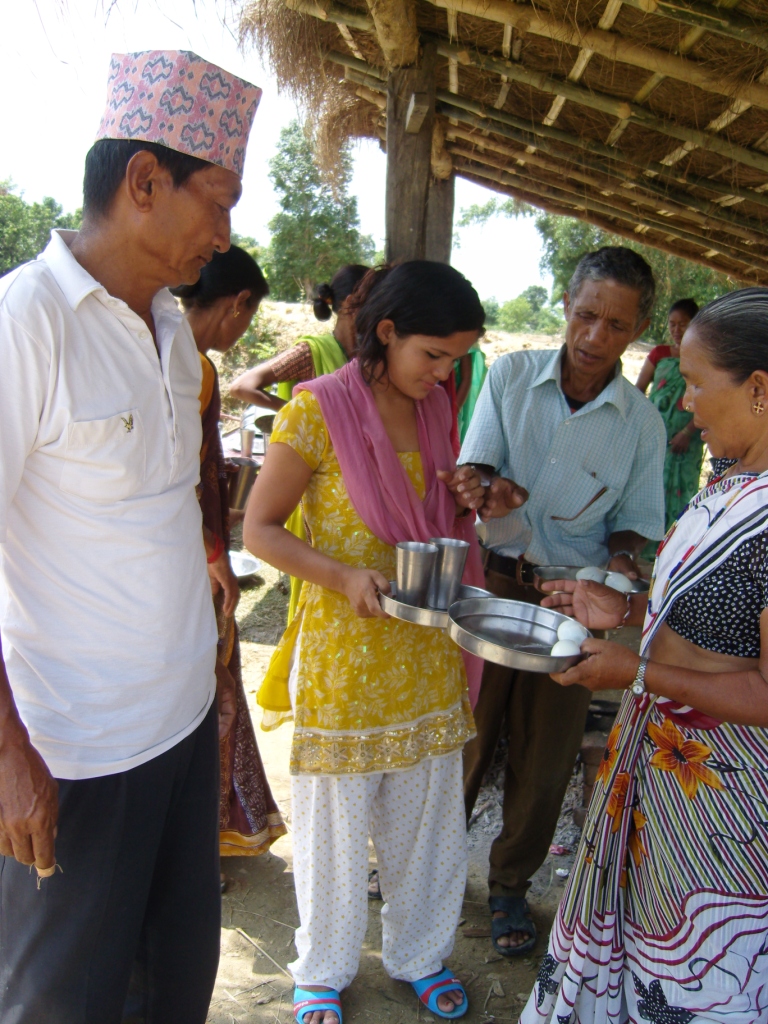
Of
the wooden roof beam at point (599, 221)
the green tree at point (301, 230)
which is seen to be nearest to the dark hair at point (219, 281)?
the wooden roof beam at point (599, 221)

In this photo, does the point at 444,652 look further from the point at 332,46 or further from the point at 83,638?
the point at 332,46

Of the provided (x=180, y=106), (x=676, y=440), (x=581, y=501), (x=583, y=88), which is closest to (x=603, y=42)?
(x=583, y=88)

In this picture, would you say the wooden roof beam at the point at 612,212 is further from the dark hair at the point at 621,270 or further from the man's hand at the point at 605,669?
the man's hand at the point at 605,669

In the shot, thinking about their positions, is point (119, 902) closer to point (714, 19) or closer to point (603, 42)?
point (714, 19)

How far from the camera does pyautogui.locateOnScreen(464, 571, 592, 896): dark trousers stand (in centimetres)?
257

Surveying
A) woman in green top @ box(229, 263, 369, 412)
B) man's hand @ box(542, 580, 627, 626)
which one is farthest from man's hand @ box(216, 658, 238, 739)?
woman in green top @ box(229, 263, 369, 412)

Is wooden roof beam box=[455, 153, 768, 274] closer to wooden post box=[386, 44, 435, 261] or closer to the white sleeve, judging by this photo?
wooden post box=[386, 44, 435, 261]

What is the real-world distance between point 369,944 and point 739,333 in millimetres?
2324

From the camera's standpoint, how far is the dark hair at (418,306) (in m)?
2.08

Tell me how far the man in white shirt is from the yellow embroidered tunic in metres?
0.51

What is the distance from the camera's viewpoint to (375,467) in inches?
82.8

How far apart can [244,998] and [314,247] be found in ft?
78.4

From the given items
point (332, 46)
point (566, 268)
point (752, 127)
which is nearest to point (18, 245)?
point (566, 268)

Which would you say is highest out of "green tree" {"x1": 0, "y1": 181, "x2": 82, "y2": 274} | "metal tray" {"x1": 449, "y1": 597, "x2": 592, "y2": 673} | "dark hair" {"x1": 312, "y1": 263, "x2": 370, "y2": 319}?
"green tree" {"x1": 0, "y1": 181, "x2": 82, "y2": 274}
